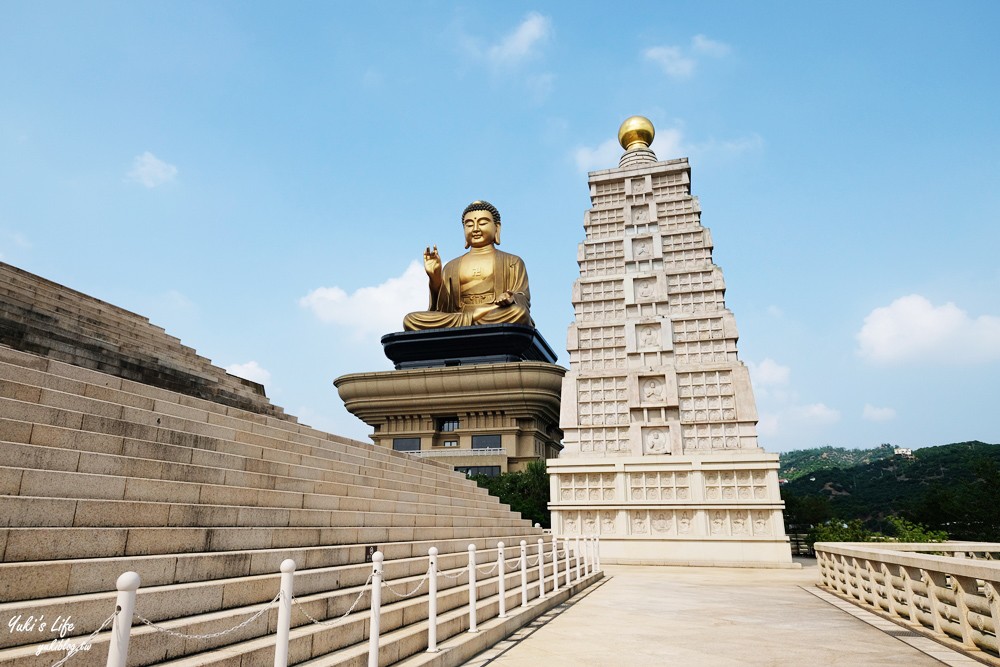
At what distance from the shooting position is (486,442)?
1521 inches

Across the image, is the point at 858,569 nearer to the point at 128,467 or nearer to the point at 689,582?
the point at 689,582

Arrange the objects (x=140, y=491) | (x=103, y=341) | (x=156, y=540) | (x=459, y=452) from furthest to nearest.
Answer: (x=459, y=452) → (x=103, y=341) → (x=140, y=491) → (x=156, y=540)

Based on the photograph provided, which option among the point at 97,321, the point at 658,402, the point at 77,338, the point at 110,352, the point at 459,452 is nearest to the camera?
the point at 77,338

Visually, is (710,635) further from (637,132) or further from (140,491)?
(637,132)

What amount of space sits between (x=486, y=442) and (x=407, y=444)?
572 cm

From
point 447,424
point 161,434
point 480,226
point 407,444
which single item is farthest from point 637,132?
point 161,434

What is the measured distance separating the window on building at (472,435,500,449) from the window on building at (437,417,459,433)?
2202 mm

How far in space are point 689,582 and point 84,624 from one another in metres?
14.4

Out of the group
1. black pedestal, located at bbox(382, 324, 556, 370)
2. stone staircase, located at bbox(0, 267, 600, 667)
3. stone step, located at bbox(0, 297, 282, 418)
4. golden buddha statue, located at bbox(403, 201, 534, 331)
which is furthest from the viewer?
golden buddha statue, located at bbox(403, 201, 534, 331)

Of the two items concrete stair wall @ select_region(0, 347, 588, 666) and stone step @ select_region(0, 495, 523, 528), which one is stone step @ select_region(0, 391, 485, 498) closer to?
concrete stair wall @ select_region(0, 347, 588, 666)

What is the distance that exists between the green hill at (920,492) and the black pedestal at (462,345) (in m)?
18.6

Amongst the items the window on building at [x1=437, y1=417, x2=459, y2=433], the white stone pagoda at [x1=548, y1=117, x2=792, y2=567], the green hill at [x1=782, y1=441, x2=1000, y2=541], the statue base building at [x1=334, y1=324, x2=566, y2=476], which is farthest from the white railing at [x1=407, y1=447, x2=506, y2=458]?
the green hill at [x1=782, y1=441, x2=1000, y2=541]

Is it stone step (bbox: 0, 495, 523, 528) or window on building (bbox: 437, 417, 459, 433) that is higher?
window on building (bbox: 437, 417, 459, 433)

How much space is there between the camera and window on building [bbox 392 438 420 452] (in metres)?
39.9
